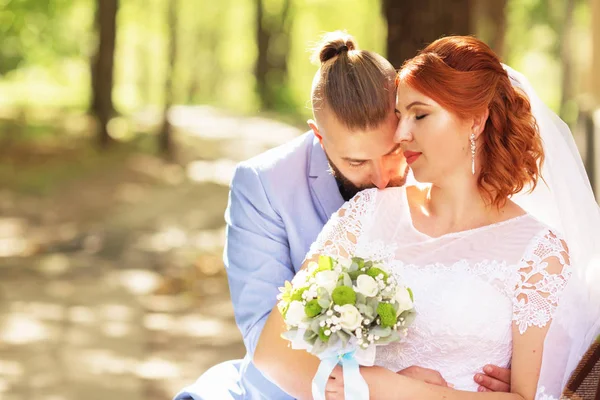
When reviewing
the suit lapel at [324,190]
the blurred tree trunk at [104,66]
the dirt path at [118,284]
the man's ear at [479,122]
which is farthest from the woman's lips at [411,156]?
the blurred tree trunk at [104,66]

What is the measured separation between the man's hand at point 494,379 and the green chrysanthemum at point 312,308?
78cm

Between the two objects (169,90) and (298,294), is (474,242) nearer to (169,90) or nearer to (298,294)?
(298,294)

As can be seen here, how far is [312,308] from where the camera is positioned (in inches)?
107

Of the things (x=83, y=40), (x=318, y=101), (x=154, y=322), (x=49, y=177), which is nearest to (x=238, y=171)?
(x=318, y=101)

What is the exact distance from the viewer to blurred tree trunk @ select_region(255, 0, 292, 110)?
26956mm

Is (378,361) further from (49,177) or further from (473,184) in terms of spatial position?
(49,177)

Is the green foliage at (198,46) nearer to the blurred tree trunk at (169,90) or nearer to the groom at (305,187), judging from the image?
the blurred tree trunk at (169,90)

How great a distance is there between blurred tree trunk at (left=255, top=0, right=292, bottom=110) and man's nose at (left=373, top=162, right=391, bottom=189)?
23085mm

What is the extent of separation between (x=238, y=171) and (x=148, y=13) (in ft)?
92.3

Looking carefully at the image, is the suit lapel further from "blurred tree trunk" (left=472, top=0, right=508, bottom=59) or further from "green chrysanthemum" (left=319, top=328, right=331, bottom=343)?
"blurred tree trunk" (left=472, top=0, right=508, bottom=59)

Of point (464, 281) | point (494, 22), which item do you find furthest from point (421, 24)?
point (494, 22)

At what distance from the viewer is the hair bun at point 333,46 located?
3512 mm

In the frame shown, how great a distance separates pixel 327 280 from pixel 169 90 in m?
14.0

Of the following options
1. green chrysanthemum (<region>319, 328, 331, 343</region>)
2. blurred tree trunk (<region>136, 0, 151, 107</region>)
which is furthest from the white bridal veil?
blurred tree trunk (<region>136, 0, 151, 107</region>)
